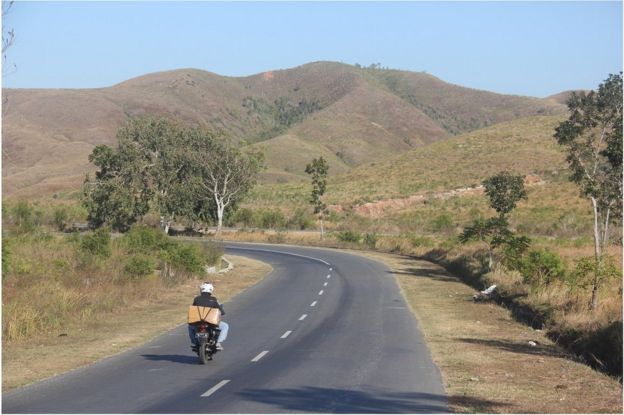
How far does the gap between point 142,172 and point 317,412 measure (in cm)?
5481

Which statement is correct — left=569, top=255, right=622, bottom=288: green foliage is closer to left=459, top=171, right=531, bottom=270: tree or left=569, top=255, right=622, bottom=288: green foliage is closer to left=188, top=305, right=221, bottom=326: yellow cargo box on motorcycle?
left=459, top=171, right=531, bottom=270: tree

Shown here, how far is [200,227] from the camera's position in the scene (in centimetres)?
7681

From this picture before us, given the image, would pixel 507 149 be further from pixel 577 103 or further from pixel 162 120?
pixel 577 103

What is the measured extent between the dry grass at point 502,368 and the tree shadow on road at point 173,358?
493cm

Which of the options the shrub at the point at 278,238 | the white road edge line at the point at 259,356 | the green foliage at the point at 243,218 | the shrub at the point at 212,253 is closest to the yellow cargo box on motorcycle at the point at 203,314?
the white road edge line at the point at 259,356

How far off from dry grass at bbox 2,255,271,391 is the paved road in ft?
1.96

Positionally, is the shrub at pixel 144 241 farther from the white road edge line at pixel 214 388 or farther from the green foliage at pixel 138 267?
the white road edge line at pixel 214 388

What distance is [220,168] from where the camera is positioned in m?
70.1

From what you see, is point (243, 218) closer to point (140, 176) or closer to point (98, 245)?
point (140, 176)

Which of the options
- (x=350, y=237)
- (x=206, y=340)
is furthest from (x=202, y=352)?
(x=350, y=237)

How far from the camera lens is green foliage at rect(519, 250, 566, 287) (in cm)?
2723

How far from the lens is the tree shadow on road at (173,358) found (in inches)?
664

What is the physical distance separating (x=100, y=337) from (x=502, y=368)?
9.81 meters

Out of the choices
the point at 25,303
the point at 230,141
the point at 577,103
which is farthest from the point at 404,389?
the point at 230,141
